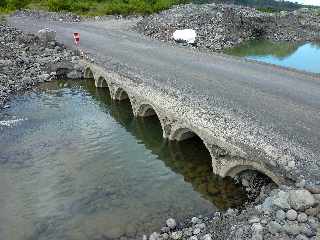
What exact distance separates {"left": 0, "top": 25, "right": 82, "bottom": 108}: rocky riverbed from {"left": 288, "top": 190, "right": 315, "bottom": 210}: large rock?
25.6m

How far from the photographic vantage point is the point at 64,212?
18.1 meters

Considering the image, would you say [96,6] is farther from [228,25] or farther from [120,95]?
[120,95]

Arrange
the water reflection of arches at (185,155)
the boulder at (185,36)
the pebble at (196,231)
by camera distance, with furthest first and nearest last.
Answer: the boulder at (185,36) → the water reflection of arches at (185,155) → the pebble at (196,231)

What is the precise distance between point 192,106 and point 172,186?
14.9 ft

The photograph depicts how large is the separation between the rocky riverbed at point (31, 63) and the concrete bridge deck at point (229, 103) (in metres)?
4.93

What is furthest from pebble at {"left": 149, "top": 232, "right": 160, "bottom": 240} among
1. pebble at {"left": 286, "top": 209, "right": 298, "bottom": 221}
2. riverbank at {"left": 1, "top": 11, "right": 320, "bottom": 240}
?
pebble at {"left": 286, "top": 209, "right": 298, "bottom": 221}

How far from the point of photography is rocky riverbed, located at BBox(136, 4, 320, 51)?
54219 mm

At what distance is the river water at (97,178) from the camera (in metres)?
17.4

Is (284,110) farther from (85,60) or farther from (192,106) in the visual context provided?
(85,60)

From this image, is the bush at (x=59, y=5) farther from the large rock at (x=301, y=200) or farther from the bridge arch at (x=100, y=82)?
the large rock at (x=301, y=200)

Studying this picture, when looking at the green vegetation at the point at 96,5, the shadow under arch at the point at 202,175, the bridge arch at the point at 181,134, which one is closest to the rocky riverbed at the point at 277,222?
the shadow under arch at the point at 202,175

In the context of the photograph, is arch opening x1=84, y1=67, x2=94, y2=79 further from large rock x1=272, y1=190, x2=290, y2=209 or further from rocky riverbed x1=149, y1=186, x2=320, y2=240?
large rock x1=272, y1=190, x2=290, y2=209

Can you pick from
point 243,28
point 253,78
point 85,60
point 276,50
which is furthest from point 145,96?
point 243,28

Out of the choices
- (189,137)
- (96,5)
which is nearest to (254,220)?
(189,137)
